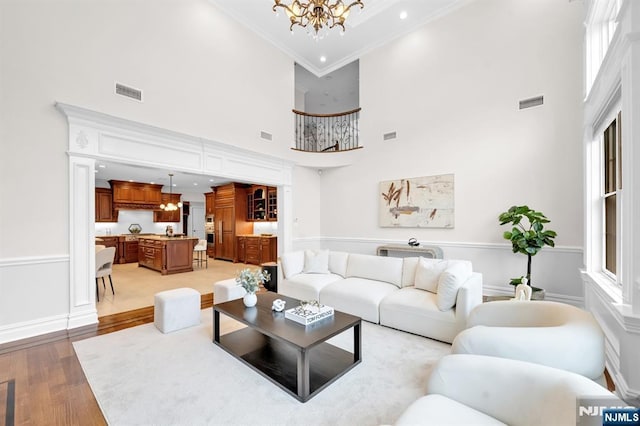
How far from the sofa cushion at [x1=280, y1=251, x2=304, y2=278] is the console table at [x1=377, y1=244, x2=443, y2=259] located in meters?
2.07

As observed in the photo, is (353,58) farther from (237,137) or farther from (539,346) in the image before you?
(539,346)

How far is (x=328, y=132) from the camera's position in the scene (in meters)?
8.34

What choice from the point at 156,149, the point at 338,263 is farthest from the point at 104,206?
the point at 338,263

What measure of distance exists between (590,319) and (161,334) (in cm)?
416

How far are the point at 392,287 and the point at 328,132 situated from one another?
5583mm

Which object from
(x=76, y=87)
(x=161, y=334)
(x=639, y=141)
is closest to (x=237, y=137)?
(x=76, y=87)

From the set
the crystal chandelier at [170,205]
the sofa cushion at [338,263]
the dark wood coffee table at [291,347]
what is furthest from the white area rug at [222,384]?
the crystal chandelier at [170,205]

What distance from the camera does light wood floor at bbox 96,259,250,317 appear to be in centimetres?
472

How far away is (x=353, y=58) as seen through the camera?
7.08 meters

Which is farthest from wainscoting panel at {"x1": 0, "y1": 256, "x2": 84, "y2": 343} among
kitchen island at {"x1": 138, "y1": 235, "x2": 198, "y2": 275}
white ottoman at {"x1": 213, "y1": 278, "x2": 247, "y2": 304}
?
kitchen island at {"x1": 138, "y1": 235, "x2": 198, "y2": 275}

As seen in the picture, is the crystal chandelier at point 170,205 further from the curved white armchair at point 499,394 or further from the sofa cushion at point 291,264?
the curved white armchair at point 499,394

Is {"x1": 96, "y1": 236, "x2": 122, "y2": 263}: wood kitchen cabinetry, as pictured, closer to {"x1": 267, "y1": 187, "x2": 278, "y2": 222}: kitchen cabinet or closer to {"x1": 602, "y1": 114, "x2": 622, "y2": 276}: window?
{"x1": 267, "y1": 187, "x2": 278, "y2": 222}: kitchen cabinet

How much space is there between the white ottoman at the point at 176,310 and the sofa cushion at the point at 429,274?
121 inches

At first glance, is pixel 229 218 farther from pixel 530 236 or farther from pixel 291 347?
pixel 530 236
